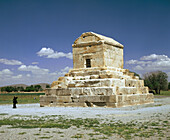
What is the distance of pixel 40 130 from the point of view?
766cm

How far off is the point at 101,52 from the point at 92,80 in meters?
2.64

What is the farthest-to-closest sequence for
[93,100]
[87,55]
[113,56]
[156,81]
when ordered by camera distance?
[156,81] → [113,56] → [87,55] → [93,100]

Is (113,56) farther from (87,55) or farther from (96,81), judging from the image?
(96,81)

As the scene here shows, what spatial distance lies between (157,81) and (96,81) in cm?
4395

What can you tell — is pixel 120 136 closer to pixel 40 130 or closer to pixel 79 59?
pixel 40 130

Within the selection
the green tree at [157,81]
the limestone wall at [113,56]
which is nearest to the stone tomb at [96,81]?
the limestone wall at [113,56]

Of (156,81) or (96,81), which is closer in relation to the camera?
(96,81)

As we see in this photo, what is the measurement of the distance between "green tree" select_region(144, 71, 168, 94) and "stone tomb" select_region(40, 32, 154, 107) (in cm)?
3610

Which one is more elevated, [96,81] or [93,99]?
[96,81]

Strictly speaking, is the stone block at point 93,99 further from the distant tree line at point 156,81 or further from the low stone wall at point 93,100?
the distant tree line at point 156,81

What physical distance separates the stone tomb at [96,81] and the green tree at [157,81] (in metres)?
36.1

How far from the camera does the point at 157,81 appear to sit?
58156mm

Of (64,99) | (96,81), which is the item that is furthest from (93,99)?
(64,99)

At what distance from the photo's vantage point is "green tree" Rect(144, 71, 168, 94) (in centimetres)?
5616
